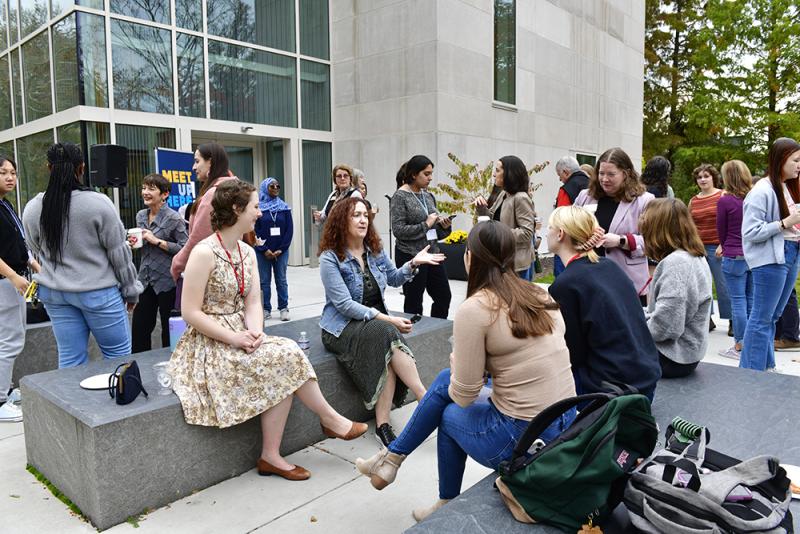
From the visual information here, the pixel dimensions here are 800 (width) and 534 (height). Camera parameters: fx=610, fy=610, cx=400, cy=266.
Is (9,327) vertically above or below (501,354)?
below

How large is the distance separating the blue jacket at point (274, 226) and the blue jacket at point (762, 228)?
493 centimetres

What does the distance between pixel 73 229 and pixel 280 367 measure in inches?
66.8

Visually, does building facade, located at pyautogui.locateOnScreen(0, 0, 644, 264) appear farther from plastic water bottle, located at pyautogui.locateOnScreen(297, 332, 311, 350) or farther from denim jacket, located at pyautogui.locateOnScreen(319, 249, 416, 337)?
denim jacket, located at pyautogui.locateOnScreen(319, 249, 416, 337)

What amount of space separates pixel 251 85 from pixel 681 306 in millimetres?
10232

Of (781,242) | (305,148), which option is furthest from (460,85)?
(781,242)

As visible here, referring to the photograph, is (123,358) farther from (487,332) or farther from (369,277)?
(487,332)

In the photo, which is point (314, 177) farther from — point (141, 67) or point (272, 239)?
point (272, 239)

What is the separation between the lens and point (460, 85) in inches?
492

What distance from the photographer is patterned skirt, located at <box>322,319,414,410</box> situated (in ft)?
12.9

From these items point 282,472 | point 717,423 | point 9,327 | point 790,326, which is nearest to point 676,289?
point 717,423

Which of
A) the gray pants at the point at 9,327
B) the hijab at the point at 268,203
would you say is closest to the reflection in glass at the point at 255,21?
the hijab at the point at 268,203

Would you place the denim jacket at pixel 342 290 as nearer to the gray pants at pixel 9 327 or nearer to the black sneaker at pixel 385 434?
the black sneaker at pixel 385 434

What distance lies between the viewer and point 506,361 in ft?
8.23

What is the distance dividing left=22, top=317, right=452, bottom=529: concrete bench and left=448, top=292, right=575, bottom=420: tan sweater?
1606 mm
